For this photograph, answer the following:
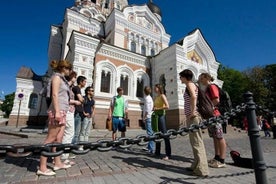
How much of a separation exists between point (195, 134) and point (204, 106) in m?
0.75

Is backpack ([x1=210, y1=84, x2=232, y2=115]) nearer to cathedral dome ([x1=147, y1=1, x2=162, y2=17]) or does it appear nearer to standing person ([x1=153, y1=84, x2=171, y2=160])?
standing person ([x1=153, y1=84, x2=171, y2=160])

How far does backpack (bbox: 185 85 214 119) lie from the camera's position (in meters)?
3.55

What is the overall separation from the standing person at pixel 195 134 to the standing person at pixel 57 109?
2.27 meters

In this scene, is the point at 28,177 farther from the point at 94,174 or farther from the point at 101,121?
the point at 101,121

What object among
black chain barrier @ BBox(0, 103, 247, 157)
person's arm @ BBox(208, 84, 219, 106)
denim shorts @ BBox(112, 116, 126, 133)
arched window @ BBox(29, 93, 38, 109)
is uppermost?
arched window @ BBox(29, 93, 38, 109)

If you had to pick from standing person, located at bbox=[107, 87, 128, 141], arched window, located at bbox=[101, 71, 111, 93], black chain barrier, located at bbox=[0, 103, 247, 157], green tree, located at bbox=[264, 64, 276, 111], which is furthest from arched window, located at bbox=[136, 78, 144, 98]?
green tree, located at bbox=[264, 64, 276, 111]

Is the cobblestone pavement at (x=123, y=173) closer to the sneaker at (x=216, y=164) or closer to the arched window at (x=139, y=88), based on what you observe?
the sneaker at (x=216, y=164)

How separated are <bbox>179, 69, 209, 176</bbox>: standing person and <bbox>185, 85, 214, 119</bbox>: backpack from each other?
268mm

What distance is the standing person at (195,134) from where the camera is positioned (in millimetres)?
2988

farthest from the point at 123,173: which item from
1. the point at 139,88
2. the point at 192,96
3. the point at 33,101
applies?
the point at 33,101

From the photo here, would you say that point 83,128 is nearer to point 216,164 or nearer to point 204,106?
point 204,106

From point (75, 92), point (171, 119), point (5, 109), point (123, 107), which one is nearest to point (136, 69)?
point (171, 119)

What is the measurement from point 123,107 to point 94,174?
8.81ft

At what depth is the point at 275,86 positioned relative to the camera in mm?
30375
